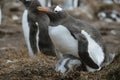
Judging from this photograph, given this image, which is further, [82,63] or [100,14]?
[100,14]

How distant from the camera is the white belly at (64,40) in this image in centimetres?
592

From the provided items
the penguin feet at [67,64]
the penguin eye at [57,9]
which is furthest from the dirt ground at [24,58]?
the penguin eye at [57,9]

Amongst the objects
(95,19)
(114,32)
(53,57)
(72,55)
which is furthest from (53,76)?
(95,19)

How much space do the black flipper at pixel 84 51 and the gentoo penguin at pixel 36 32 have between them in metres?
2.46

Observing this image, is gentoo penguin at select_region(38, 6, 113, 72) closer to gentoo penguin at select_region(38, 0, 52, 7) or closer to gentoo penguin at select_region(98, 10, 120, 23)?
gentoo penguin at select_region(38, 0, 52, 7)

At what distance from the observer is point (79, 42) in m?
5.99

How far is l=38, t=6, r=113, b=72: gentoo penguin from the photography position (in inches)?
234

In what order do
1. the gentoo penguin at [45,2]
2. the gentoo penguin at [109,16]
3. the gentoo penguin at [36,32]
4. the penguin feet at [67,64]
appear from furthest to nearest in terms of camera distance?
the gentoo penguin at [109,16] < the gentoo penguin at [45,2] < the gentoo penguin at [36,32] < the penguin feet at [67,64]

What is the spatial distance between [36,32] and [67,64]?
285 centimetres

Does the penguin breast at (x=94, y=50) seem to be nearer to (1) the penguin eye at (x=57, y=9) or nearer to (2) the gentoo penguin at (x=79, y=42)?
(2) the gentoo penguin at (x=79, y=42)

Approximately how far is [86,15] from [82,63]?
1138cm

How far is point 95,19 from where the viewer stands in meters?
17.4

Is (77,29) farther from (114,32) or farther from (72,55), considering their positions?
(114,32)

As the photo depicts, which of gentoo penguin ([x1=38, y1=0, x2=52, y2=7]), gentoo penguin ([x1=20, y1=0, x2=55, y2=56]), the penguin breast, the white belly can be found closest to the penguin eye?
the white belly
